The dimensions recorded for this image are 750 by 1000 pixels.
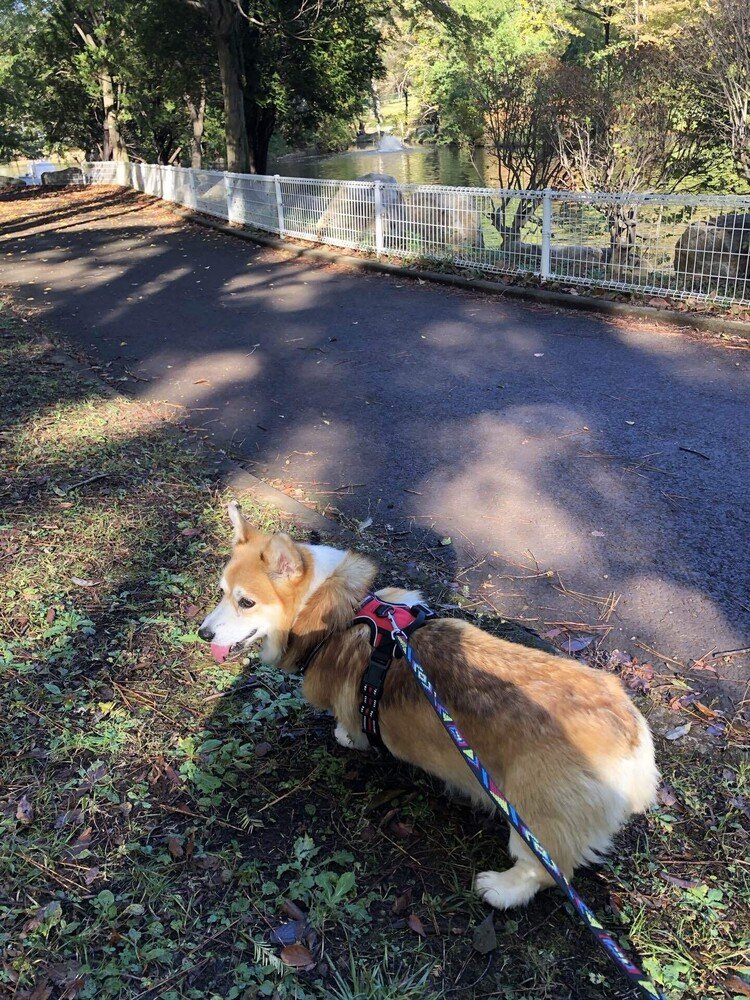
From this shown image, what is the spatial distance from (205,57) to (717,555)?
2374 cm

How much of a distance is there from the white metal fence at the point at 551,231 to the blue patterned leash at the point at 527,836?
7.20m

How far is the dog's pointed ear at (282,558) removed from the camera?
2.52 metres

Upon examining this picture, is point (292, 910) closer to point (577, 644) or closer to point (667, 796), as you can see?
point (667, 796)

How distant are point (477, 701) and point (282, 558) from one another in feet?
2.93

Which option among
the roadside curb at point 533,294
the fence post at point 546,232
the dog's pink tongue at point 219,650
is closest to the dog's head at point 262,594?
the dog's pink tongue at point 219,650

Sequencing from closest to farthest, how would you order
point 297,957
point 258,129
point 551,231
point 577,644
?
point 297,957 → point 577,644 → point 551,231 → point 258,129

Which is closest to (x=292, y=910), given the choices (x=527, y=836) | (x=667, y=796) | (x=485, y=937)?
(x=485, y=937)

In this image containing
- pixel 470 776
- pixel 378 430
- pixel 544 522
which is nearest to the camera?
pixel 470 776

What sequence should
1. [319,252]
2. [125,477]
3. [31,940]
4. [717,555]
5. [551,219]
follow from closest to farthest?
1. [31,940]
2. [717,555]
3. [125,477]
4. [551,219]
5. [319,252]

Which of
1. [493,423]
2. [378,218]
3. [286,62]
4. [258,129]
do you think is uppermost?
[286,62]

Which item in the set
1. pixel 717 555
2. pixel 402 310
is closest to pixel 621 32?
pixel 402 310

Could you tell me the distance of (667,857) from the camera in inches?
91.4

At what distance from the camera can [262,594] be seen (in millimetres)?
2564

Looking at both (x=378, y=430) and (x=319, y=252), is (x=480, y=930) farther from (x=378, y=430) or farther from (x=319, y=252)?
(x=319, y=252)
